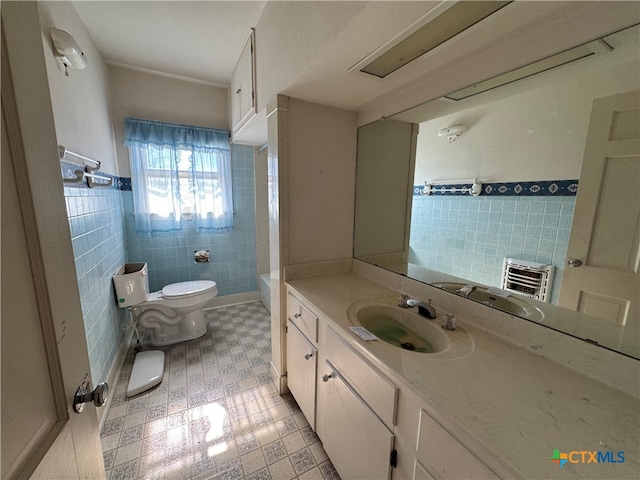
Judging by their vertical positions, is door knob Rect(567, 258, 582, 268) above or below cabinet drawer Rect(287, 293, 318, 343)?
above

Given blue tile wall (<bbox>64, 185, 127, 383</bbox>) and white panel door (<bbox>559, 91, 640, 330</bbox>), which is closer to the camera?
white panel door (<bbox>559, 91, 640, 330</bbox>)

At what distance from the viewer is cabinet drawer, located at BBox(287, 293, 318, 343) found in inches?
49.5

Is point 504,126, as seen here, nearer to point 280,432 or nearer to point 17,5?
point 17,5

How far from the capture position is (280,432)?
4.73 ft

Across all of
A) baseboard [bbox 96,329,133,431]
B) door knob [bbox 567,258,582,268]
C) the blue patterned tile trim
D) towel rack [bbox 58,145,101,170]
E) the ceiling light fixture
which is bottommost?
baseboard [bbox 96,329,133,431]

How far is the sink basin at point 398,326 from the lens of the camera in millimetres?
1062

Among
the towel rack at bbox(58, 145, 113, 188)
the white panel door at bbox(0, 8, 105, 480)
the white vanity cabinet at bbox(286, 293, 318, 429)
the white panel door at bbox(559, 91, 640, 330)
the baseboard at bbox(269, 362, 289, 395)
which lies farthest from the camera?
the baseboard at bbox(269, 362, 289, 395)

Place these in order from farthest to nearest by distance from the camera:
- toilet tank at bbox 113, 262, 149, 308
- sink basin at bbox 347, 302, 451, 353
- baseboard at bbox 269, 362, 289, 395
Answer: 1. toilet tank at bbox 113, 262, 149, 308
2. baseboard at bbox 269, 362, 289, 395
3. sink basin at bbox 347, 302, 451, 353

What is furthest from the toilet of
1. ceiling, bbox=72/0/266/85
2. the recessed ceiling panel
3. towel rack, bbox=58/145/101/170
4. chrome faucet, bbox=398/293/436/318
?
the recessed ceiling panel

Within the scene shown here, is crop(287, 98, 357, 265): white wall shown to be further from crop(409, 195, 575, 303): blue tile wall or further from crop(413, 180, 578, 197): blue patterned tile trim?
crop(413, 180, 578, 197): blue patterned tile trim

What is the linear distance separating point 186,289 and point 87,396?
1927 millimetres

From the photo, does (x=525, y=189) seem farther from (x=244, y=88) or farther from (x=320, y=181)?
(x=244, y=88)

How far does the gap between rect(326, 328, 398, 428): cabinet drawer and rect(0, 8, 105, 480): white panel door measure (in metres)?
0.77

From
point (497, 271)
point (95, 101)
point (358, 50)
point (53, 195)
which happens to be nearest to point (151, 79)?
point (95, 101)
